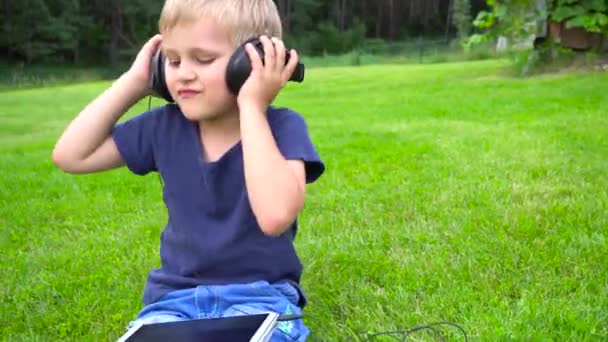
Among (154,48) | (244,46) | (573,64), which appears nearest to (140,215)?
(154,48)

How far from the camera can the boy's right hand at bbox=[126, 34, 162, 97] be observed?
1926mm

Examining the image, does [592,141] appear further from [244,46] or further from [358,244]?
[244,46]

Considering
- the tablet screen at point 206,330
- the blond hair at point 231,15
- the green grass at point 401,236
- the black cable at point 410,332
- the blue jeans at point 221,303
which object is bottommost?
the green grass at point 401,236

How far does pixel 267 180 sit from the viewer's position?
162cm

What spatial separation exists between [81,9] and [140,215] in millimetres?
44542

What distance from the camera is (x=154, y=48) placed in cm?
192

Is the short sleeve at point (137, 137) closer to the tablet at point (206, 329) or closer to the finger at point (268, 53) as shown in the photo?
the finger at point (268, 53)

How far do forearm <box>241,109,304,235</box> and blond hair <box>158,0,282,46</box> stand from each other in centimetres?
20

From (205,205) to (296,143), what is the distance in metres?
0.29

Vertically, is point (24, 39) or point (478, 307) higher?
point (478, 307)

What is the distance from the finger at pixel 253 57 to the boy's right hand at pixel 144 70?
0.36 meters

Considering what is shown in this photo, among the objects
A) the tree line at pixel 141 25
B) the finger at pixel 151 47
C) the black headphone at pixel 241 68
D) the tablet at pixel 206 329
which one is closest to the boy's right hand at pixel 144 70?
the finger at pixel 151 47

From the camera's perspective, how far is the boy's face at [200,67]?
171 centimetres

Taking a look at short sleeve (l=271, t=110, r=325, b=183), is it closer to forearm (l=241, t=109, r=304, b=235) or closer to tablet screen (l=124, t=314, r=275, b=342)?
forearm (l=241, t=109, r=304, b=235)
